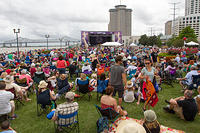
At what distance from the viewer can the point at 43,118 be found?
13.9ft

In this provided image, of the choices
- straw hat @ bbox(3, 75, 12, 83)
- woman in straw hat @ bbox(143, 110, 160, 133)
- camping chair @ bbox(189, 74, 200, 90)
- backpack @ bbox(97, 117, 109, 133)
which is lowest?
backpack @ bbox(97, 117, 109, 133)

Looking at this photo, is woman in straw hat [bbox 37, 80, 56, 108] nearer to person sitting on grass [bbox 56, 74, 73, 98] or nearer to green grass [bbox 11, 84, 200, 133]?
green grass [bbox 11, 84, 200, 133]

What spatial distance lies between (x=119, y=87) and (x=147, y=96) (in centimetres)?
89

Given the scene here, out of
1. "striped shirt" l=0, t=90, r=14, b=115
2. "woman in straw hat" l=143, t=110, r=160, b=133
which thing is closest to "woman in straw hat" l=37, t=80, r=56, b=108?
"striped shirt" l=0, t=90, r=14, b=115

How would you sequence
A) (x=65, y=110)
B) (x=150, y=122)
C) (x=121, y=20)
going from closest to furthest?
1. (x=150, y=122)
2. (x=65, y=110)
3. (x=121, y=20)

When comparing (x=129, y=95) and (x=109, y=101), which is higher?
(x=109, y=101)

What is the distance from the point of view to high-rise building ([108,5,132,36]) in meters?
147

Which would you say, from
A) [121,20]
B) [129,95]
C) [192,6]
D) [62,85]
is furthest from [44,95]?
[192,6]

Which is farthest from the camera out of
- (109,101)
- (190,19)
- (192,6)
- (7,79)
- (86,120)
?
(192,6)

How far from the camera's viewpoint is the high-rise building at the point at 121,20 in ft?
483

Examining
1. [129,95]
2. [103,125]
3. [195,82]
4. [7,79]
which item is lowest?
[103,125]

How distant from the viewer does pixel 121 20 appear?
147m

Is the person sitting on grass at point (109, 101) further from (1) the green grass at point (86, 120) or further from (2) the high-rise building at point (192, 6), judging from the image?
(2) the high-rise building at point (192, 6)

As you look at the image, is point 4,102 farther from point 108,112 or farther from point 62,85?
point 108,112
